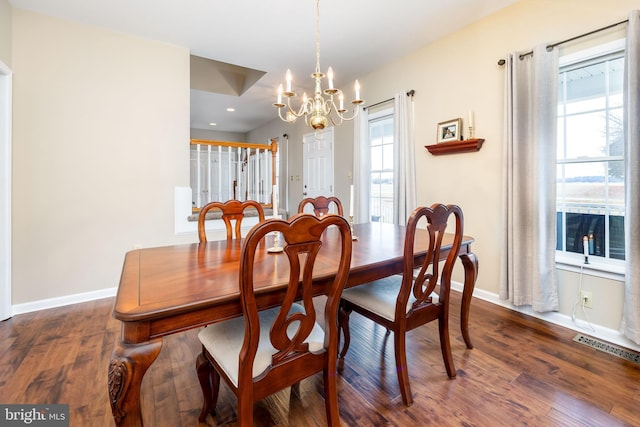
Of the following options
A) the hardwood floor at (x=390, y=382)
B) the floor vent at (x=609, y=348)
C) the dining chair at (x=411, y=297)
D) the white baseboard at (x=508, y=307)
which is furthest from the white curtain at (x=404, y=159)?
the floor vent at (x=609, y=348)

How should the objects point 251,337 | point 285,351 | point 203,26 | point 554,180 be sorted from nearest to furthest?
point 251,337, point 285,351, point 554,180, point 203,26

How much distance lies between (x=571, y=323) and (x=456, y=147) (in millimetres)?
1774

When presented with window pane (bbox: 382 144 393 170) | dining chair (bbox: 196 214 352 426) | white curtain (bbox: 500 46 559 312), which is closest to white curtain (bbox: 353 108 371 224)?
window pane (bbox: 382 144 393 170)

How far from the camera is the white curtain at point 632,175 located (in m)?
1.92

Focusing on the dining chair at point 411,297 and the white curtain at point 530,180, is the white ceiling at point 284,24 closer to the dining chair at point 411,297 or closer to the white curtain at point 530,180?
the white curtain at point 530,180

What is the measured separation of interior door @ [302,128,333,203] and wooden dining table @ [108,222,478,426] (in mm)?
3249

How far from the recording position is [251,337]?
997mm

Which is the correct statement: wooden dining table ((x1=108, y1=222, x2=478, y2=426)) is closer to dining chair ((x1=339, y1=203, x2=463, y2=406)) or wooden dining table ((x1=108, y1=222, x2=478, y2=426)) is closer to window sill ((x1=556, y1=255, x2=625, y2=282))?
dining chair ((x1=339, y1=203, x2=463, y2=406))

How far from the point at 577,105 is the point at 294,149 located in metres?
4.42

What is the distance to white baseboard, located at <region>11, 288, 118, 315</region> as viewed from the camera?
267 cm

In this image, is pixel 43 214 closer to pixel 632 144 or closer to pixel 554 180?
pixel 554 180

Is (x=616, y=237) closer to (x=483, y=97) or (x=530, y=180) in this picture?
(x=530, y=180)

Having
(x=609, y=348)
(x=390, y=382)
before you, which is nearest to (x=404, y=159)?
(x=609, y=348)

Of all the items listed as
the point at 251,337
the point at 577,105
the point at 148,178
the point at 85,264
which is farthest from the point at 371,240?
the point at 85,264
